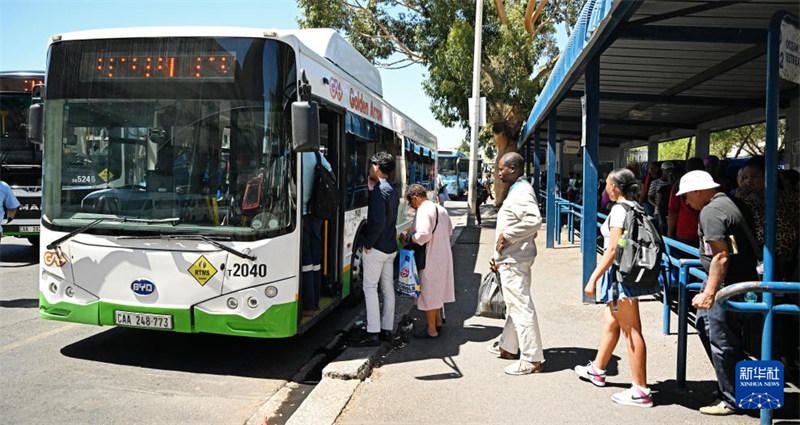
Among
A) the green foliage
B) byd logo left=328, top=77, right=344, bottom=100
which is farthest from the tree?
byd logo left=328, top=77, right=344, bottom=100

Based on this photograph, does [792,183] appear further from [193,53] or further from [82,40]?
[82,40]

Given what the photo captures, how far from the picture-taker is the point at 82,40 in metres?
5.76

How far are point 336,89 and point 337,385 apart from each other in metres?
3.28

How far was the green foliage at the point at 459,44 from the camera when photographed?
2209 cm

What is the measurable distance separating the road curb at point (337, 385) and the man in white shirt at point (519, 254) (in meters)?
1.27

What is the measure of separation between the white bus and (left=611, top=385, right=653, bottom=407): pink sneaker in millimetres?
2730

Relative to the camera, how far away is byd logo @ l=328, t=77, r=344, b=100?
693 cm

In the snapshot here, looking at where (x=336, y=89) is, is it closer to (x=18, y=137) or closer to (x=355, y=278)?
(x=355, y=278)

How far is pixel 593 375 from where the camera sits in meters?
5.32

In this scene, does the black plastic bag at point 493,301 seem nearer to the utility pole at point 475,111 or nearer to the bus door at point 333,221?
the bus door at point 333,221

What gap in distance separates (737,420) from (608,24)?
3556 millimetres

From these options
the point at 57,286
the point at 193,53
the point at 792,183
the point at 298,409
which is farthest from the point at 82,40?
the point at 792,183

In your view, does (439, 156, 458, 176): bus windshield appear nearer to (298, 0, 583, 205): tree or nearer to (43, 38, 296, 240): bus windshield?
(298, 0, 583, 205): tree

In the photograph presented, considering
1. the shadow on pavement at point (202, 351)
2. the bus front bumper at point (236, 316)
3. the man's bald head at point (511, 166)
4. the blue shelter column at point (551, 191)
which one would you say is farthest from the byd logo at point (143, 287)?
the blue shelter column at point (551, 191)
